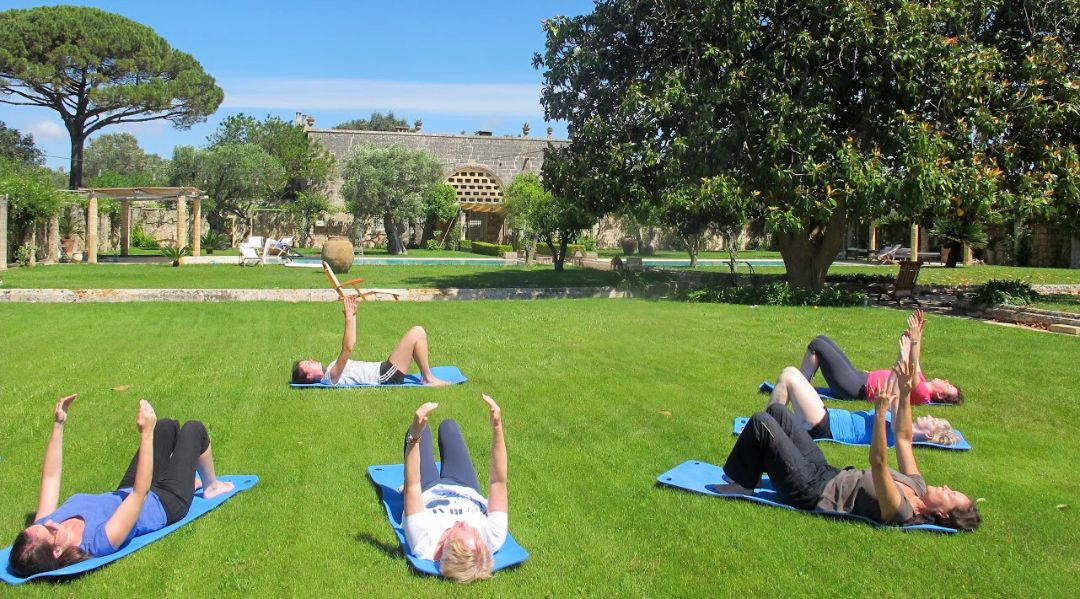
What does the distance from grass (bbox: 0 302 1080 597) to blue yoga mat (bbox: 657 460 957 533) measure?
0.29ft

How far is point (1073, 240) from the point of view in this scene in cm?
2792

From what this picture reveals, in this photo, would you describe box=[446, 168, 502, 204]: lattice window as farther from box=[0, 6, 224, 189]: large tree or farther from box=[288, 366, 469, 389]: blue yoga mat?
box=[288, 366, 469, 389]: blue yoga mat

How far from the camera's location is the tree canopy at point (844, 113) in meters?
15.2

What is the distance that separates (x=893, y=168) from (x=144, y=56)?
3363 cm

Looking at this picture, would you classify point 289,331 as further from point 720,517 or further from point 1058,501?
A: point 1058,501

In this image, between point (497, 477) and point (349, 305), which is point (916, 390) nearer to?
point (497, 477)

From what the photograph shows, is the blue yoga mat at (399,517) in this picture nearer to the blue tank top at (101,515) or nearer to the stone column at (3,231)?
the blue tank top at (101,515)

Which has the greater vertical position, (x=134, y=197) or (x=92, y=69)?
(x=92, y=69)

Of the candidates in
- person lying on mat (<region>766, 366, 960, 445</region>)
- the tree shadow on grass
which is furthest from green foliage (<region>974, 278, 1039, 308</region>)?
person lying on mat (<region>766, 366, 960, 445</region>)

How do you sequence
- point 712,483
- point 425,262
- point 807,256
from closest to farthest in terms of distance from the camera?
point 712,483 < point 807,256 < point 425,262

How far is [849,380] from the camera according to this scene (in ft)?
25.8

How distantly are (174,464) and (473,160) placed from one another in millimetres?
42101

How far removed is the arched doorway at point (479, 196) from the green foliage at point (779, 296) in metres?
27.6

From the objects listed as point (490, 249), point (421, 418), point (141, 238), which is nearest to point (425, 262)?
point (490, 249)
